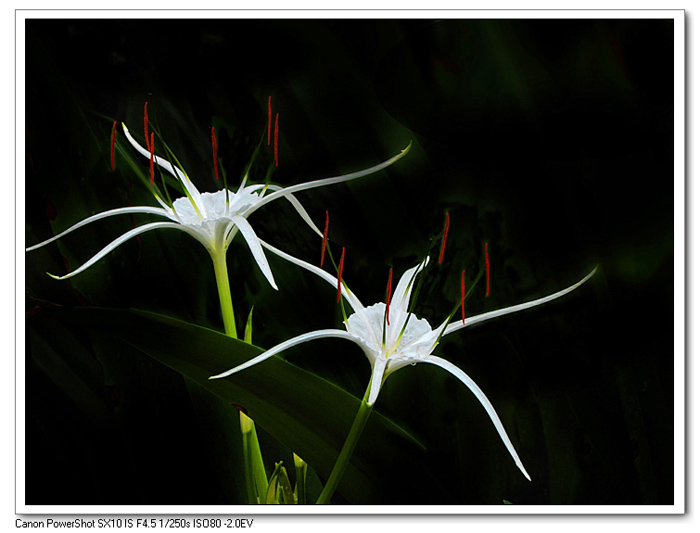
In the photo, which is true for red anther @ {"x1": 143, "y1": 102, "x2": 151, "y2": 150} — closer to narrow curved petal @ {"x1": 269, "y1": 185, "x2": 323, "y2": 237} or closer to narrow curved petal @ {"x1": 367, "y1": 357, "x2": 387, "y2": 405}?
narrow curved petal @ {"x1": 269, "y1": 185, "x2": 323, "y2": 237}

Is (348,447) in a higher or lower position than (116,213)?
lower

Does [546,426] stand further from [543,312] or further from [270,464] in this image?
[270,464]

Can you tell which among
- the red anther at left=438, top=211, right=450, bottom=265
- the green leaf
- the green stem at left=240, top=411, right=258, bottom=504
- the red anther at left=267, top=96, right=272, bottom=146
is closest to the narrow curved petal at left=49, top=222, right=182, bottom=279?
the green leaf

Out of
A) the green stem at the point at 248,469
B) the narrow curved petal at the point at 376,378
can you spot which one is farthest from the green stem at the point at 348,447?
the green stem at the point at 248,469

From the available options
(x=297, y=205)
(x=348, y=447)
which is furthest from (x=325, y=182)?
(x=348, y=447)

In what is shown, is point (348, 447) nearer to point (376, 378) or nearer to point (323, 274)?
point (376, 378)
